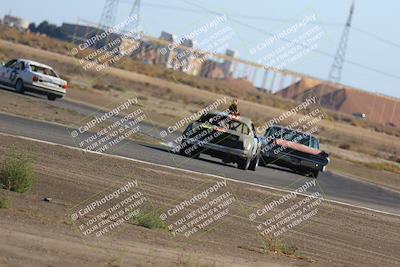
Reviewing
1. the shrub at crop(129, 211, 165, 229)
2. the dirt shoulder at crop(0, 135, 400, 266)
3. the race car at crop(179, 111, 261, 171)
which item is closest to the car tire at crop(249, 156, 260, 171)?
the race car at crop(179, 111, 261, 171)

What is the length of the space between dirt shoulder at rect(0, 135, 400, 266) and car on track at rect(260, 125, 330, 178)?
240 inches

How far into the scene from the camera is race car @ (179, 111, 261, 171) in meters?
25.0

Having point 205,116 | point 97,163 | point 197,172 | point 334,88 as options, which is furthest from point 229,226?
point 334,88

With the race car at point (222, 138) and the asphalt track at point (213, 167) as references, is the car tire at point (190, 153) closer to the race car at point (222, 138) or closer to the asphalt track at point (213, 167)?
the race car at point (222, 138)

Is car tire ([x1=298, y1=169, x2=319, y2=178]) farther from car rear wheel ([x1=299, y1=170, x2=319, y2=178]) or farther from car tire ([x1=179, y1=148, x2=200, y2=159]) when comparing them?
car tire ([x1=179, y1=148, x2=200, y2=159])

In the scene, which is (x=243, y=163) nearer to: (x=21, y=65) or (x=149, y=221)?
(x=149, y=221)

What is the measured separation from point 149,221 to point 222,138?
37.7 ft

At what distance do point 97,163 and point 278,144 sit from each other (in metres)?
9.55

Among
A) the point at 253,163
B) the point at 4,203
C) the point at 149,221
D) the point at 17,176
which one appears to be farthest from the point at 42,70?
the point at 4,203

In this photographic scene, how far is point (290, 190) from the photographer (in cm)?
2334

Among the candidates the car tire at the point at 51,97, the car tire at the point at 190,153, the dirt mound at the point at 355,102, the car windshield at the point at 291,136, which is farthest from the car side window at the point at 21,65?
the dirt mound at the point at 355,102

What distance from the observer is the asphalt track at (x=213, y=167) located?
2359 cm

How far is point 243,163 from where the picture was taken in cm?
2594

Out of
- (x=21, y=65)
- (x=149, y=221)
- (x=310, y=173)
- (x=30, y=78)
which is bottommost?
(x=30, y=78)
